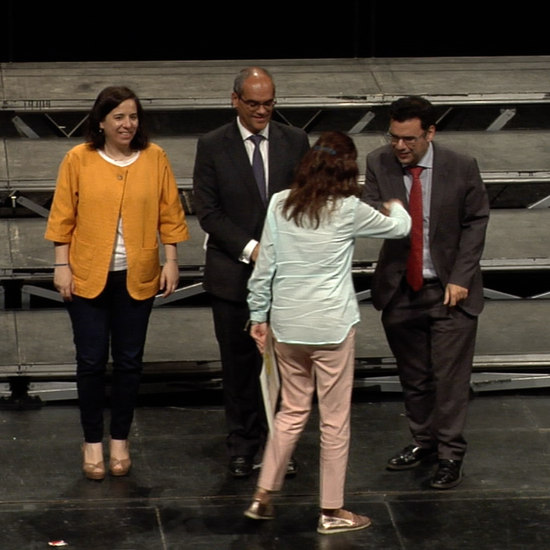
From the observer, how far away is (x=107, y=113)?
5023 mm

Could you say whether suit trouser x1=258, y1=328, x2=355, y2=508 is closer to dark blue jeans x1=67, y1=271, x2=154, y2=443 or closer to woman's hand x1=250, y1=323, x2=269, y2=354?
woman's hand x1=250, y1=323, x2=269, y2=354

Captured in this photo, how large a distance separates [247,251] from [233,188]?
0.27 m

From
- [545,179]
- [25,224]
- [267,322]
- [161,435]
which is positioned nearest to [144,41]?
[25,224]

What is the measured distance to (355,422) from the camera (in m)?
6.06

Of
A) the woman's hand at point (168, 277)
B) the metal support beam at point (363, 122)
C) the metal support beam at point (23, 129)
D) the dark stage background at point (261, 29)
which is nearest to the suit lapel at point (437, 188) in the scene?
the woman's hand at point (168, 277)

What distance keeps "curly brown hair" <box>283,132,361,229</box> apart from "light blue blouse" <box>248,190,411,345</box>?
1.3 inches

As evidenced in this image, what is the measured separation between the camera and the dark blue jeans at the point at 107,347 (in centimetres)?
518

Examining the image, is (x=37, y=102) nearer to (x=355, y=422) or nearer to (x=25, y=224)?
(x=25, y=224)

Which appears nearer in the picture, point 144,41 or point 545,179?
point 545,179

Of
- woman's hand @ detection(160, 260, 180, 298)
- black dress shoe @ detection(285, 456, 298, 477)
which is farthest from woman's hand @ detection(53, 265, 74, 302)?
black dress shoe @ detection(285, 456, 298, 477)

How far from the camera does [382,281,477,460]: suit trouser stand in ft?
17.2

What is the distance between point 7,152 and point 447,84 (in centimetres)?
278

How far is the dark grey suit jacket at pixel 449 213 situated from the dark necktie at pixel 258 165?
412mm

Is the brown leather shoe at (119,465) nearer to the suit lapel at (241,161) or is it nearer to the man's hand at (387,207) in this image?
the suit lapel at (241,161)
